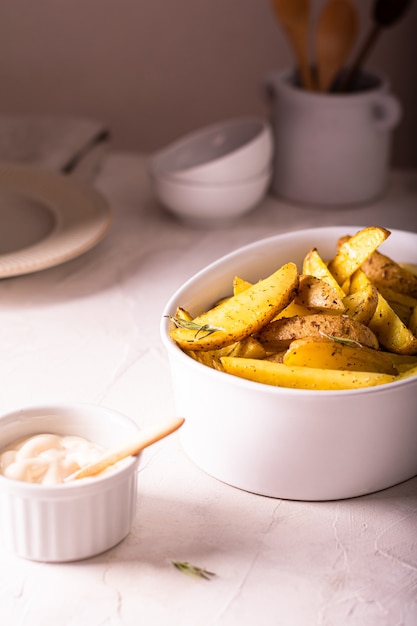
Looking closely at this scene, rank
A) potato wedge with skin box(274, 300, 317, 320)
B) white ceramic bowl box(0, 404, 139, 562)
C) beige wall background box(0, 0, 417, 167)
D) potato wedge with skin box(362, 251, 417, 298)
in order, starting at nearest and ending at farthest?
white ceramic bowl box(0, 404, 139, 562) → potato wedge with skin box(274, 300, 317, 320) → potato wedge with skin box(362, 251, 417, 298) → beige wall background box(0, 0, 417, 167)

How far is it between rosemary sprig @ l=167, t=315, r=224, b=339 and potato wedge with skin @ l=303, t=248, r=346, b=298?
181 millimetres

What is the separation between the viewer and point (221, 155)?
1.77 metres

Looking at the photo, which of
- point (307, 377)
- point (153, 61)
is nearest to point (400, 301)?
point (307, 377)

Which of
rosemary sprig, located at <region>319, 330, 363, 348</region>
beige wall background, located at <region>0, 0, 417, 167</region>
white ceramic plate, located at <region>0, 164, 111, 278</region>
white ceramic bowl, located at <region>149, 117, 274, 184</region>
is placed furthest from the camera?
beige wall background, located at <region>0, 0, 417, 167</region>

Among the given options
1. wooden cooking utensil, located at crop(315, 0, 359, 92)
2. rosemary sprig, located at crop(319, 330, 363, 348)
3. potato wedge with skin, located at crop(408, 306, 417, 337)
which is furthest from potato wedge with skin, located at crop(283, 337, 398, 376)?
wooden cooking utensil, located at crop(315, 0, 359, 92)

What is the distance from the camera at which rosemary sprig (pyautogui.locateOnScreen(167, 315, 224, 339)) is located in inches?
37.4

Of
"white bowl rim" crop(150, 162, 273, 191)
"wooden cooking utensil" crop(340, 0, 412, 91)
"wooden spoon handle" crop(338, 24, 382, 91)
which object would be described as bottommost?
"white bowl rim" crop(150, 162, 273, 191)

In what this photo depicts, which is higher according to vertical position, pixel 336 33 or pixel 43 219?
pixel 336 33

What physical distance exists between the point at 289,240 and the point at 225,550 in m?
0.46

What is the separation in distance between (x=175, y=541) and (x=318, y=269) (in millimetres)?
369

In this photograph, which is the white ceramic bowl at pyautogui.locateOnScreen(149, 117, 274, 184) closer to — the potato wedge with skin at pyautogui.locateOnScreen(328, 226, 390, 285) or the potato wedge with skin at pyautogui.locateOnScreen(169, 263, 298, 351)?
the potato wedge with skin at pyautogui.locateOnScreen(328, 226, 390, 285)

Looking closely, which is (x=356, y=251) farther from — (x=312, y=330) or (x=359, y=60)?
(x=359, y=60)

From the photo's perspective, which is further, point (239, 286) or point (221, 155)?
point (221, 155)

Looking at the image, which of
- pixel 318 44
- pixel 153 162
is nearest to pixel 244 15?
pixel 318 44
